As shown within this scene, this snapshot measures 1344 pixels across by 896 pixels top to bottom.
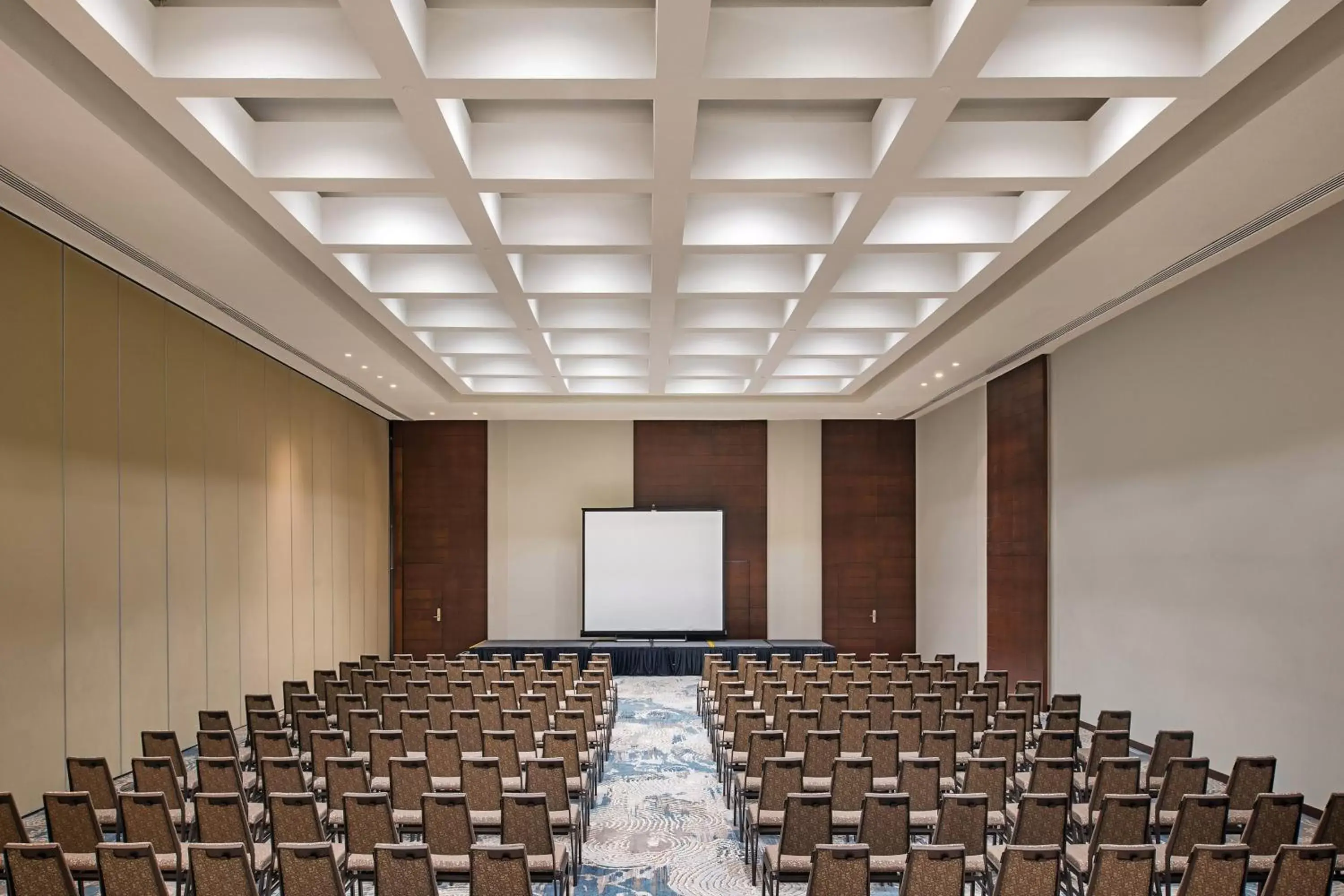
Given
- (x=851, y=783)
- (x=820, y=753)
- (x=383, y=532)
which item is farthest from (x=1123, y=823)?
(x=383, y=532)

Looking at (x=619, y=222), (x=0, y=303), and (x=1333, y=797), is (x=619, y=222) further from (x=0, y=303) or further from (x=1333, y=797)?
(x=1333, y=797)

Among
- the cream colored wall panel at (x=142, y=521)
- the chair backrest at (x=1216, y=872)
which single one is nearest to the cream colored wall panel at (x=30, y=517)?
the cream colored wall panel at (x=142, y=521)

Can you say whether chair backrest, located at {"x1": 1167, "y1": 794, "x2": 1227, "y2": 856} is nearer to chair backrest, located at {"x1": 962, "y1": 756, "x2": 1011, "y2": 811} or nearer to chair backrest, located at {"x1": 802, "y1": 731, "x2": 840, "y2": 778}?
chair backrest, located at {"x1": 962, "y1": 756, "x2": 1011, "y2": 811}

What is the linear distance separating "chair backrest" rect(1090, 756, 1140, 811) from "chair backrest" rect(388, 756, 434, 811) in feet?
12.5

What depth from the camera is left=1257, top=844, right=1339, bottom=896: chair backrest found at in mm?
3814

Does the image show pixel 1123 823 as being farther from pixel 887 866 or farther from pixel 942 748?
pixel 942 748

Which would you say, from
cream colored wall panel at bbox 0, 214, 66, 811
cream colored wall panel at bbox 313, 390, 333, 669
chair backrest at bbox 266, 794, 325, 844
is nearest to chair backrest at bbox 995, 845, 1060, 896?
chair backrest at bbox 266, 794, 325, 844

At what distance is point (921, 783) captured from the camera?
554 centimetres

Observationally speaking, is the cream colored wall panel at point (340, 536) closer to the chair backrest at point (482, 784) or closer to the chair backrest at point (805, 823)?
the chair backrest at point (482, 784)

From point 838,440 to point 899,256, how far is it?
9178 mm

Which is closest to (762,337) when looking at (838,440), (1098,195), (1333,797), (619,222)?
(619,222)

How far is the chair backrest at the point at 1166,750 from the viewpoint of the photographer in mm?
6234

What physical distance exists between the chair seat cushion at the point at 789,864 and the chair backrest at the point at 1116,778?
1.84 metres

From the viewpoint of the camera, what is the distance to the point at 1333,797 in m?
4.56
